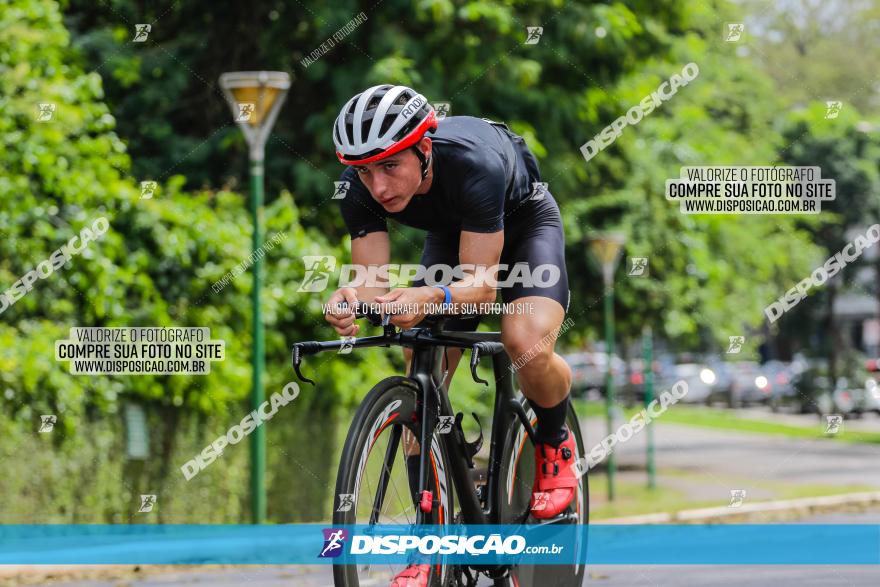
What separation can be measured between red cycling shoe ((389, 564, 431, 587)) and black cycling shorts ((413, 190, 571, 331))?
0.90 meters

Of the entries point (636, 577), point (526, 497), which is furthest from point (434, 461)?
point (636, 577)

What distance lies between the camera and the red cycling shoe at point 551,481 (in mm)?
4953

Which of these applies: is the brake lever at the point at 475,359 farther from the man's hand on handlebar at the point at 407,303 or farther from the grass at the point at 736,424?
the grass at the point at 736,424

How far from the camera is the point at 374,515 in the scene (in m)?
3.98

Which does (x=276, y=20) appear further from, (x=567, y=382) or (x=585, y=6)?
(x=567, y=382)

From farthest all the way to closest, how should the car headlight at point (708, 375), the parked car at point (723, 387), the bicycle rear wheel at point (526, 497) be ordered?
the parked car at point (723, 387) < the car headlight at point (708, 375) < the bicycle rear wheel at point (526, 497)

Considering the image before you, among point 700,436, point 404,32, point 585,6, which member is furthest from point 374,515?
point 700,436

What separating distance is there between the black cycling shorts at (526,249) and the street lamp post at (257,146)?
567cm

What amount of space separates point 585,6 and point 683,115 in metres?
5.81

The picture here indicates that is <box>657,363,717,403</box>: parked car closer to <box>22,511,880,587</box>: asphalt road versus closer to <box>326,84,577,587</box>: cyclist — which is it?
<box>22,511,880,587</box>: asphalt road

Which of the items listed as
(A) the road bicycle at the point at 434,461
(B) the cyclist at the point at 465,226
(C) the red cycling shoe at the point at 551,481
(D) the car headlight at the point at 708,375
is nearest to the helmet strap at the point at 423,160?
(B) the cyclist at the point at 465,226

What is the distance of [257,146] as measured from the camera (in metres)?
10.7

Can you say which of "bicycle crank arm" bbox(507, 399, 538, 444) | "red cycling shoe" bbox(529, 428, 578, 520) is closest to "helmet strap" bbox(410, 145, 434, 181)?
"bicycle crank arm" bbox(507, 399, 538, 444)

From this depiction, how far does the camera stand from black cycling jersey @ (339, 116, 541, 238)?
14.2 ft
